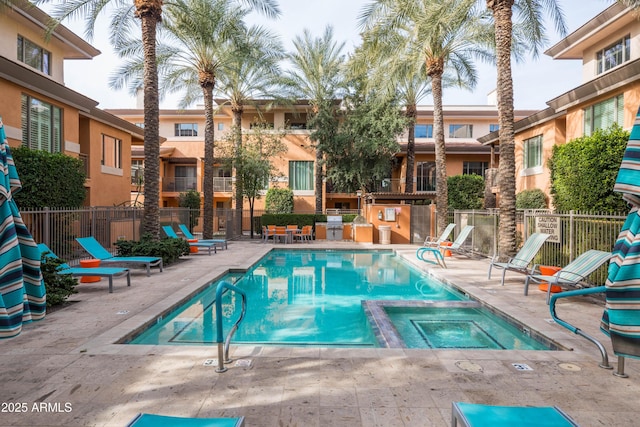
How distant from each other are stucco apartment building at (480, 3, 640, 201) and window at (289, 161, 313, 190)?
1378cm

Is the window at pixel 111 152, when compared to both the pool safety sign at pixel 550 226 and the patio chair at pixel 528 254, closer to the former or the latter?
the patio chair at pixel 528 254

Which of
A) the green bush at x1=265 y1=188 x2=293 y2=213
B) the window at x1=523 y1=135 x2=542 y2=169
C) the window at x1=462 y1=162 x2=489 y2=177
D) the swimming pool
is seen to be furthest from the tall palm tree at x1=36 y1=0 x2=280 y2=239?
the window at x1=462 y1=162 x2=489 y2=177

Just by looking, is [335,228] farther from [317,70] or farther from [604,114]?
[604,114]

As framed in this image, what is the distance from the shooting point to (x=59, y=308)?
6.51 meters

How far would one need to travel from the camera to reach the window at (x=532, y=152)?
19.2 meters

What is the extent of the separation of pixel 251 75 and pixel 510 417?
22561 mm

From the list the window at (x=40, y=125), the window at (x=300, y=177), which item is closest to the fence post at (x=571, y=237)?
the window at (x=40, y=125)

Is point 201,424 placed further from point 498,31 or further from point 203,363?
point 498,31

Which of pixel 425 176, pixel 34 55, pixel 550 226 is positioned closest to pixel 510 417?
pixel 550 226

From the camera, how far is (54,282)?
6.68 metres

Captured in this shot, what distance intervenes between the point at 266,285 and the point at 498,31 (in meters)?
10.1

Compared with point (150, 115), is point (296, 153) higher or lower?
higher

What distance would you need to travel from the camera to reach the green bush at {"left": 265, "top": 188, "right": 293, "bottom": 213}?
26.1 meters

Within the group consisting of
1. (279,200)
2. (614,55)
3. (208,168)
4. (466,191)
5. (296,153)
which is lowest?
(279,200)
